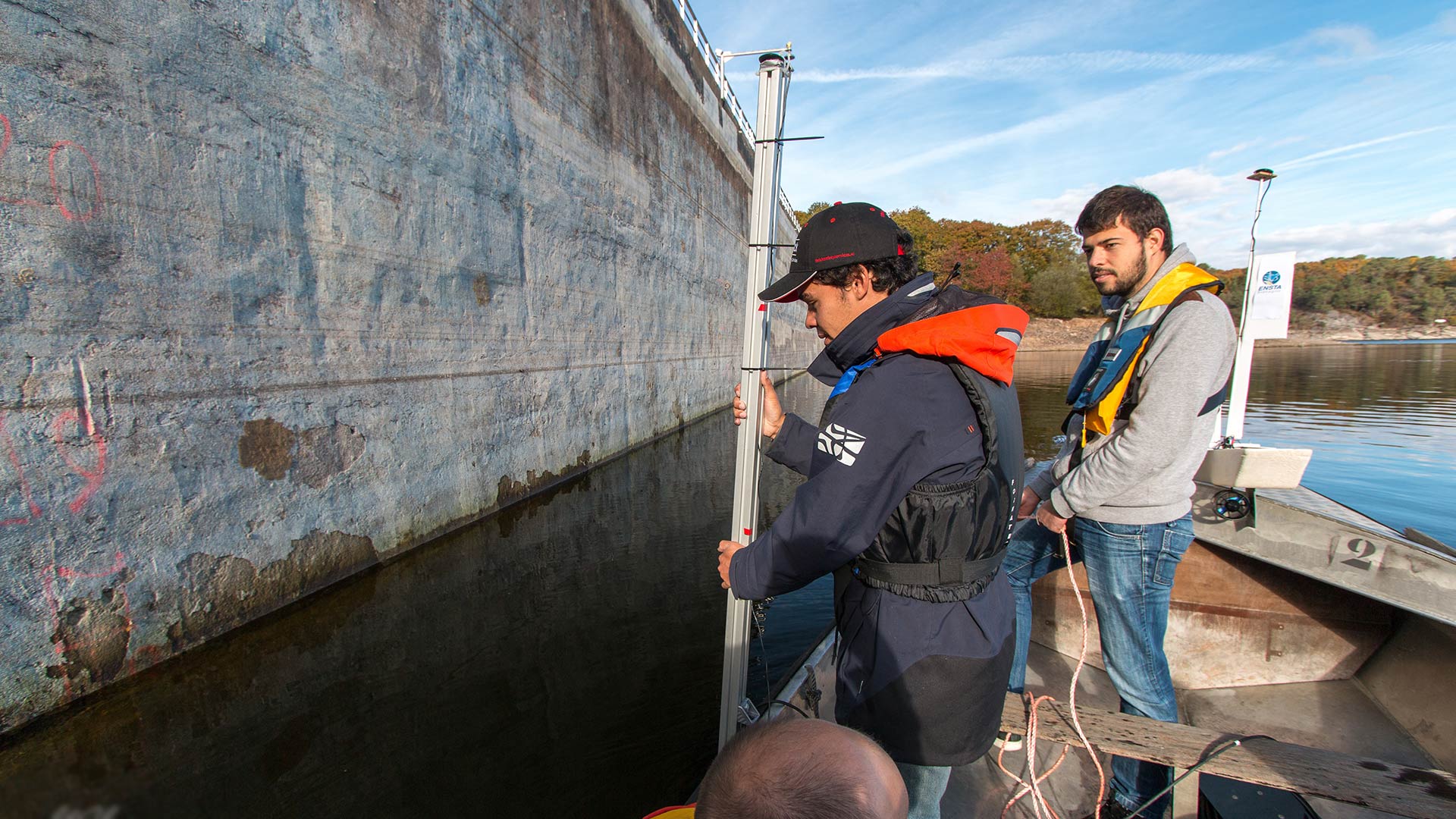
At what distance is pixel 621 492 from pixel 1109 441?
283 inches

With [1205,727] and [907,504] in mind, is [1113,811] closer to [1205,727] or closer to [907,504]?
[1205,727]

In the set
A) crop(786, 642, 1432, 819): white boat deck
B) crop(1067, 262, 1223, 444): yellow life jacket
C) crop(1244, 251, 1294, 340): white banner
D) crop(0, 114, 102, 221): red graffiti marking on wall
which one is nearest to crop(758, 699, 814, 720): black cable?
crop(786, 642, 1432, 819): white boat deck

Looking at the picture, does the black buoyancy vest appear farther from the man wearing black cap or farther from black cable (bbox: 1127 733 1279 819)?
black cable (bbox: 1127 733 1279 819)

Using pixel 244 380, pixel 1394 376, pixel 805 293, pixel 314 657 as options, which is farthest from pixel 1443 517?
pixel 1394 376

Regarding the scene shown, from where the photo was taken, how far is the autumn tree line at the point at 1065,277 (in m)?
68.9

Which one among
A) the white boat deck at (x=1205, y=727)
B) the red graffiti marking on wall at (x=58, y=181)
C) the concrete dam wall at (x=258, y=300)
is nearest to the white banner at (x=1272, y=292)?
the white boat deck at (x=1205, y=727)

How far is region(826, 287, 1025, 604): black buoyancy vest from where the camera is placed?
63.4 inches

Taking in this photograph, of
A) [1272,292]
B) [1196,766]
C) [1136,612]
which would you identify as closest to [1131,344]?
[1136,612]

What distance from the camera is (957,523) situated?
5.34 feet

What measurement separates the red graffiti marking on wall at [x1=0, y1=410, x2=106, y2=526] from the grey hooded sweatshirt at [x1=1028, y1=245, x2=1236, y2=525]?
189 inches

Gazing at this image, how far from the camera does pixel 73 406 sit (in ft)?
11.3

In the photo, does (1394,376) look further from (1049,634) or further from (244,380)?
(244,380)

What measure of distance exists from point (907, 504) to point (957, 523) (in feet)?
0.44

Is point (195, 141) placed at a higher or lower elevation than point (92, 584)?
higher
